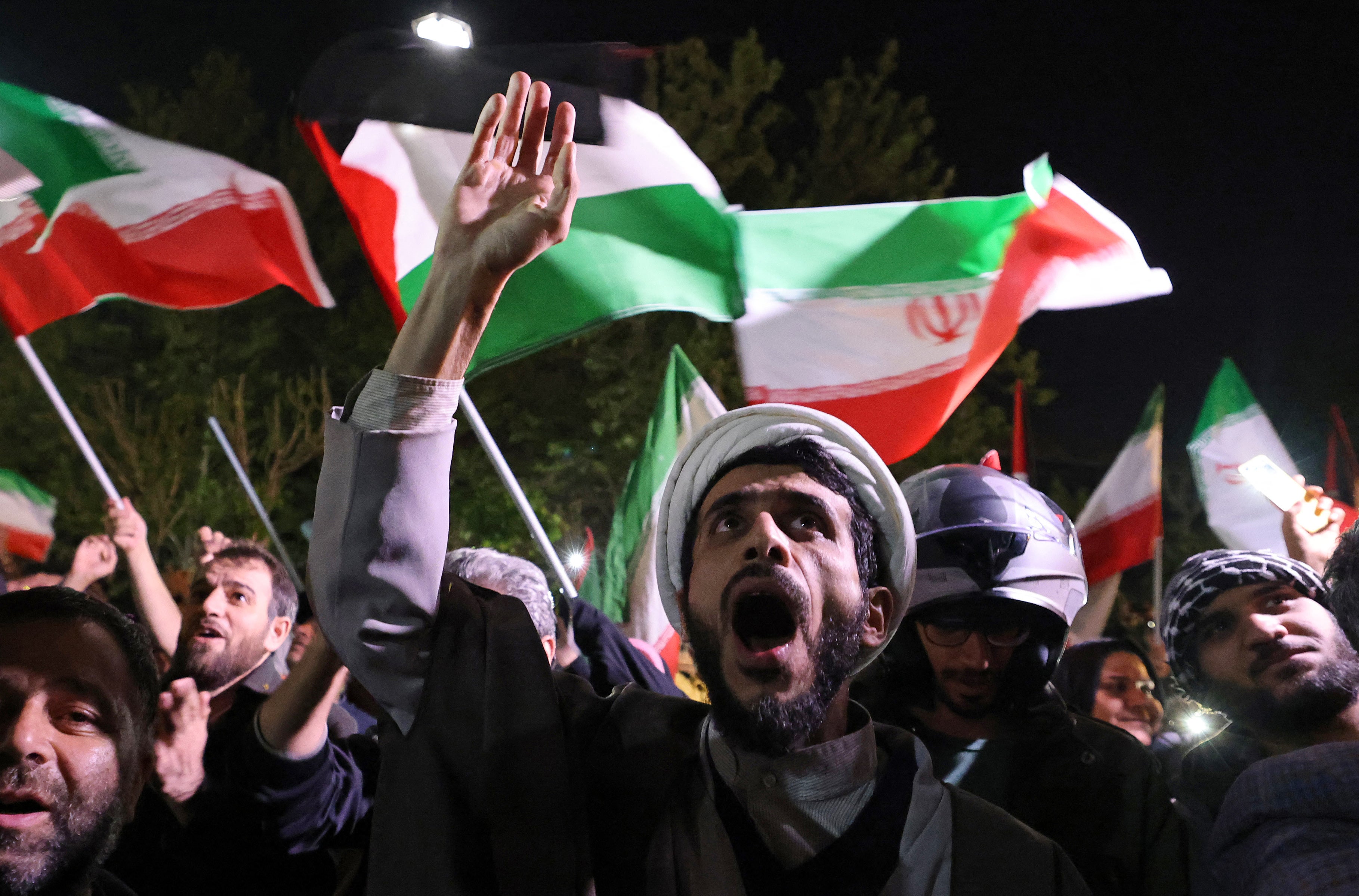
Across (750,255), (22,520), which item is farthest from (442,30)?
(22,520)

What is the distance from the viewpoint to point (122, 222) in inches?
215

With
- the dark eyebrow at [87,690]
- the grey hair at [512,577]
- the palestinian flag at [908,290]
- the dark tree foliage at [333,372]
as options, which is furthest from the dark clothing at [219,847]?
the dark tree foliage at [333,372]

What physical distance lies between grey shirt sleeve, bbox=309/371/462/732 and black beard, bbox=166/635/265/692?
6.38ft

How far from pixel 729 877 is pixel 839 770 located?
274 mm

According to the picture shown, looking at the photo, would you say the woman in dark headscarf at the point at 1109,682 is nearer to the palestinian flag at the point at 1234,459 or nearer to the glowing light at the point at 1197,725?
the glowing light at the point at 1197,725

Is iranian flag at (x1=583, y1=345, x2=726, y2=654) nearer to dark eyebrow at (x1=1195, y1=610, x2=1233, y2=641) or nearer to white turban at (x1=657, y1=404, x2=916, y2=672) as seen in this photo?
dark eyebrow at (x1=1195, y1=610, x2=1233, y2=641)

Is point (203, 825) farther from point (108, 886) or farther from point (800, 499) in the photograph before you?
point (800, 499)

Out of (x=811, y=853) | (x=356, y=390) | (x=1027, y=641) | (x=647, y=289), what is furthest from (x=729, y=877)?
(x=647, y=289)

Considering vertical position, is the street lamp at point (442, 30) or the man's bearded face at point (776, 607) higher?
the street lamp at point (442, 30)

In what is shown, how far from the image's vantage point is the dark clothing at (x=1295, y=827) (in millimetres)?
1817

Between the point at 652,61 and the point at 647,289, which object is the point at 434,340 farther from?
the point at 652,61

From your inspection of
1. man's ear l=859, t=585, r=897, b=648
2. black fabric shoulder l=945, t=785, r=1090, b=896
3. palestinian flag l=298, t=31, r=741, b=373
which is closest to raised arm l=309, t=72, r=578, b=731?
man's ear l=859, t=585, r=897, b=648

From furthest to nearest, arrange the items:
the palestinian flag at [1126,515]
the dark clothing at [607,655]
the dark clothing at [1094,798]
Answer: the palestinian flag at [1126,515] < the dark clothing at [607,655] < the dark clothing at [1094,798]

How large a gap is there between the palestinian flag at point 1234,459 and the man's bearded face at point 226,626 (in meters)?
5.27
